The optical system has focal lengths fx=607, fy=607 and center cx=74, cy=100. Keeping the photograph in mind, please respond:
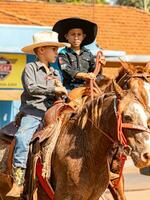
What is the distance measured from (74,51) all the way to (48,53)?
28.3 inches

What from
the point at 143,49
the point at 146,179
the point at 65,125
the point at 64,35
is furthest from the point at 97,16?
the point at 65,125

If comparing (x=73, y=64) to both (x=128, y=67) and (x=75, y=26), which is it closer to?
(x=75, y=26)

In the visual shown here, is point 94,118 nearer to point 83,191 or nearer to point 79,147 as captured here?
point 79,147

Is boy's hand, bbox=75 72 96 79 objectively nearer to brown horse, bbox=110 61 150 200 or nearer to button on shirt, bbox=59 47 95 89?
button on shirt, bbox=59 47 95 89

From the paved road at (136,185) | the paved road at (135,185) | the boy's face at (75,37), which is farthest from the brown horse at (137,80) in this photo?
the paved road at (136,185)

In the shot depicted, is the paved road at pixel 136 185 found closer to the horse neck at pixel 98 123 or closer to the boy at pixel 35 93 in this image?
the boy at pixel 35 93

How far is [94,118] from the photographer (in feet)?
17.5

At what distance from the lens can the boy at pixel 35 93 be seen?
586 cm

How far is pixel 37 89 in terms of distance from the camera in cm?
584

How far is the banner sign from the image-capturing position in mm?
13891

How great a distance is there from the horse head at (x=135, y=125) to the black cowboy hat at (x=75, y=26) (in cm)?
209

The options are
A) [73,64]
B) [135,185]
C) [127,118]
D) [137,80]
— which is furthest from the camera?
[135,185]

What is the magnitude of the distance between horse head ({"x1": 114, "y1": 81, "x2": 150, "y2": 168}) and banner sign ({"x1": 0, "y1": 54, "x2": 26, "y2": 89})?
9123 mm

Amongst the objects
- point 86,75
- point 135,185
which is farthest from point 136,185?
point 86,75
